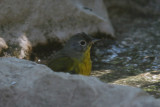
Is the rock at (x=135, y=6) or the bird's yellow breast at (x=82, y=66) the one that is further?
the rock at (x=135, y=6)

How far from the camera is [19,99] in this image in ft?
11.1

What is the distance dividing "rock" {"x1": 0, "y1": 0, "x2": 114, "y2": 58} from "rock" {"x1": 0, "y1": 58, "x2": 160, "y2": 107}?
9.40 ft

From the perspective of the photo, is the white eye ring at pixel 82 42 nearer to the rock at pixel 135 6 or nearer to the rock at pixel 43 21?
the rock at pixel 43 21

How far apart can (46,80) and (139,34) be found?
17.7 ft

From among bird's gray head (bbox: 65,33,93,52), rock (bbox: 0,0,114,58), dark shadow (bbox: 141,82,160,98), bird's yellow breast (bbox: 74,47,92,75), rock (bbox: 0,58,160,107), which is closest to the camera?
rock (bbox: 0,58,160,107)

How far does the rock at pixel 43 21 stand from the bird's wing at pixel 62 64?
53.6 inches

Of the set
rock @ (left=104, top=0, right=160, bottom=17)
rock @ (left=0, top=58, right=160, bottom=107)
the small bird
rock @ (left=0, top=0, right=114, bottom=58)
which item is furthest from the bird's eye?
rock @ (left=104, top=0, right=160, bottom=17)

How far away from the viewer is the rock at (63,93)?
309 centimetres

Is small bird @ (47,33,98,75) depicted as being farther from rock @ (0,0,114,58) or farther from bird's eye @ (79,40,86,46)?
rock @ (0,0,114,58)

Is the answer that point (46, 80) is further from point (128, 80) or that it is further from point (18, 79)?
point (128, 80)

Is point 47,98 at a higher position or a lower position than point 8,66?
lower

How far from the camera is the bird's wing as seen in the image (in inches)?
200

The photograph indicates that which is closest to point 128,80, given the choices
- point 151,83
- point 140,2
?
point 151,83

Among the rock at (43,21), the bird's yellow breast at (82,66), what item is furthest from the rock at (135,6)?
the bird's yellow breast at (82,66)
